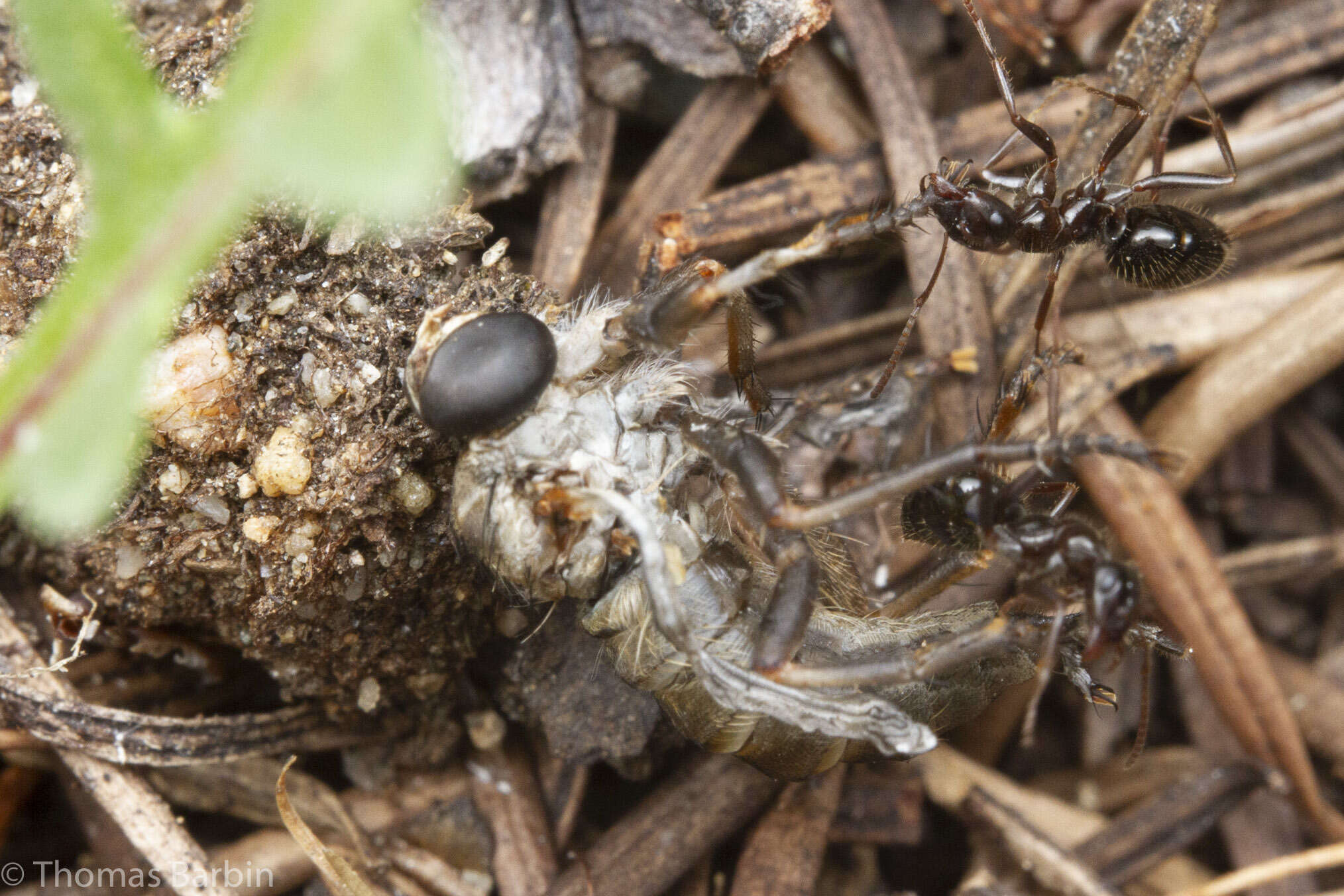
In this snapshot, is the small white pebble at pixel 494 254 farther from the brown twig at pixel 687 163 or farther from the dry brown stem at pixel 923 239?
the dry brown stem at pixel 923 239

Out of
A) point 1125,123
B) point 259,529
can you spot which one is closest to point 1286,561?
point 1125,123

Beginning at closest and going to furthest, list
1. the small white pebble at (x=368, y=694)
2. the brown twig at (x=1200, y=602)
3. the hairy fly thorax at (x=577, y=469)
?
the hairy fly thorax at (x=577, y=469) < the small white pebble at (x=368, y=694) < the brown twig at (x=1200, y=602)

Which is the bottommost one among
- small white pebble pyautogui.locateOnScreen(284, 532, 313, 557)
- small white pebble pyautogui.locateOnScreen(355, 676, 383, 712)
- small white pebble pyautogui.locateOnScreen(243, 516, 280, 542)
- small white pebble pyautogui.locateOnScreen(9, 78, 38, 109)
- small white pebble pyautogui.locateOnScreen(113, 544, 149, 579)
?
small white pebble pyautogui.locateOnScreen(355, 676, 383, 712)

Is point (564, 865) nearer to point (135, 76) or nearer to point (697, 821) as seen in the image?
point (697, 821)

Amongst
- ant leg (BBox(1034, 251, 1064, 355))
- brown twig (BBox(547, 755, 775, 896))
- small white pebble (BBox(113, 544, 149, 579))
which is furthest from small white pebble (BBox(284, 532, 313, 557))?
ant leg (BBox(1034, 251, 1064, 355))

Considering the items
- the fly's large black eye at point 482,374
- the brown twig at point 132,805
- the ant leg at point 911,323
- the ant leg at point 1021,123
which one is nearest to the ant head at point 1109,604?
the ant leg at point 911,323

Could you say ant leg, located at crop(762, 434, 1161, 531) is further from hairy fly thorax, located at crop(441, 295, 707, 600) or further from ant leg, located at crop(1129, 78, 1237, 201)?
ant leg, located at crop(1129, 78, 1237, 201)

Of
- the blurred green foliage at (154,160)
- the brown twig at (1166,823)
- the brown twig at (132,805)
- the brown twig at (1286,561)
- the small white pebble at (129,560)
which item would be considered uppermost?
the blurred green foliage at (154,160)

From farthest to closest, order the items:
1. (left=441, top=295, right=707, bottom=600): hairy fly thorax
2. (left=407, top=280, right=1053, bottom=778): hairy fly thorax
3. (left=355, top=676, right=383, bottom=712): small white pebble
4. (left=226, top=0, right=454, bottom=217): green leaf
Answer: (left=355, top=676, right=383, bottom=712): small white pebble, (left=441, top=295, right=707, bottom=600): hairy fly thorax, (left=407, top=280, right=1053, bottom=778): hairy fly thorax, (left=226, top=0, right=454, bottom=217): green leaf
